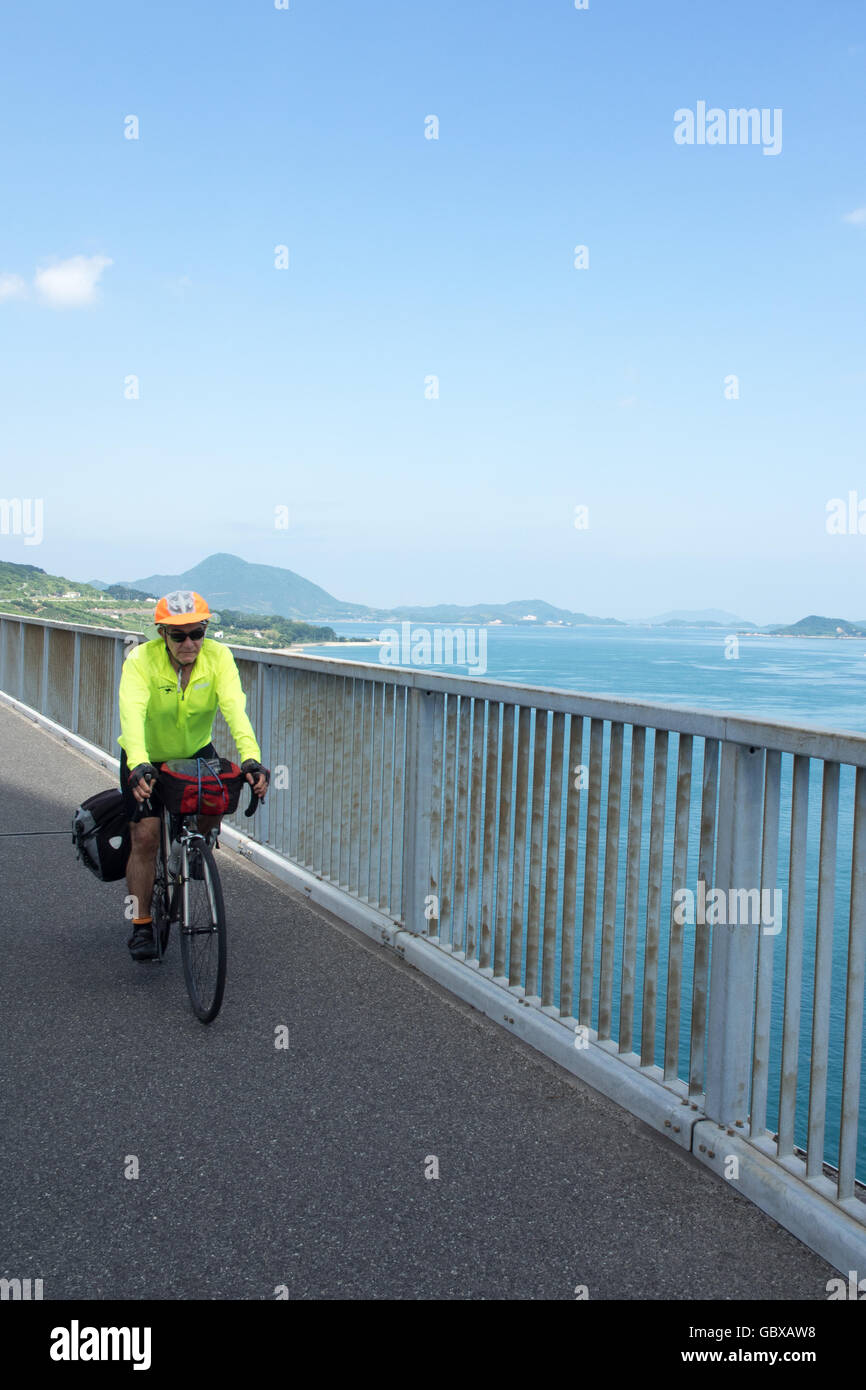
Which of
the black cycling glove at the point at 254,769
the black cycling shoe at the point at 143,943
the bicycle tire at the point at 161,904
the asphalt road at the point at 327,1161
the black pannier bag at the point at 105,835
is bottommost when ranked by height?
the asphalt road at the point at 327,1161

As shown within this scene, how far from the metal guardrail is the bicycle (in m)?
1.04

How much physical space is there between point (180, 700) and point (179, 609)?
47 centimetres

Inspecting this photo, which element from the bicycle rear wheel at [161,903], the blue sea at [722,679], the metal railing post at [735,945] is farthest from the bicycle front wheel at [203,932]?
the blue sea at [722,679]

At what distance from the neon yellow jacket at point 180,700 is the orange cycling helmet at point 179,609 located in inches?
7.8

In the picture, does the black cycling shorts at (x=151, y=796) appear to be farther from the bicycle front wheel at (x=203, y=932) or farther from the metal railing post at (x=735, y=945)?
the metal railing post at (x=735, y=945)

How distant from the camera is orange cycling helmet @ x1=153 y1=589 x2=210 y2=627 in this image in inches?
205

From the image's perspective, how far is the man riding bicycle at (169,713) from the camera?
5.20 meters

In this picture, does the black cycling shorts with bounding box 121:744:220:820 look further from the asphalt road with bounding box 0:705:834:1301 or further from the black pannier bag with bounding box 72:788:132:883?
the asphalt road with bounding box 0:705:834:1301

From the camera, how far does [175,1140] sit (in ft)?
12.6

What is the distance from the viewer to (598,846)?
448 cm

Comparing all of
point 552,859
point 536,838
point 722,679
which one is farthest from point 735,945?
point 722,679

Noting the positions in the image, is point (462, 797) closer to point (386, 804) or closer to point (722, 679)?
point (386, 804)

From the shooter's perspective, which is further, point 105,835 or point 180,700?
point 105,835
